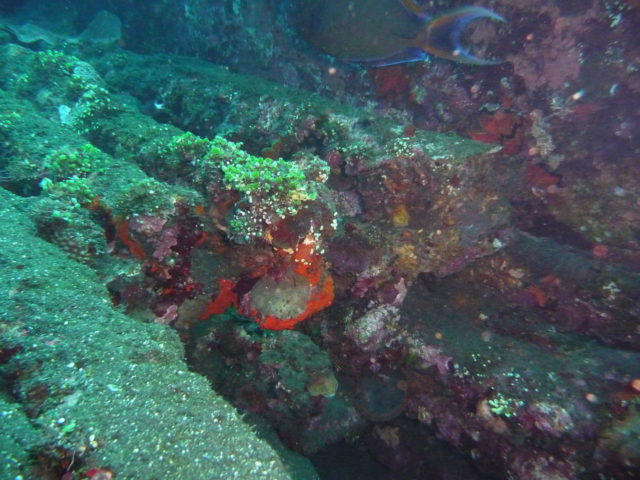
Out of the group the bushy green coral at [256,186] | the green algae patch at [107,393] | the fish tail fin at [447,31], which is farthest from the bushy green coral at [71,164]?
the fish tail fin at [447,31]

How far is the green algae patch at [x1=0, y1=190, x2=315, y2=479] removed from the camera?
1.87 m

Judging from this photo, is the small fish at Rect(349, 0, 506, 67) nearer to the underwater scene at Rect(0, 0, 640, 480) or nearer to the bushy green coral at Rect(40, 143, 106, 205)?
the underwater scene at Rect(0, 0, 640, 480)

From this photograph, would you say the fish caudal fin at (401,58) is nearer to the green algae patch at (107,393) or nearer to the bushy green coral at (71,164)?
the bushy green coral at (71,164)

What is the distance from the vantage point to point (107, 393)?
7.02ft

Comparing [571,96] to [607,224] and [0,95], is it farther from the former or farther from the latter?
[0,95]

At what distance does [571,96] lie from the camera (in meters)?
5.79

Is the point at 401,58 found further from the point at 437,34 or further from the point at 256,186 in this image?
the point at 256,186

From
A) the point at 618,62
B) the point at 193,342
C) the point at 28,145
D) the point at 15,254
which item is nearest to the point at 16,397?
the point at 15,254

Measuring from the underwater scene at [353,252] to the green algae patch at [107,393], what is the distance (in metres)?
0.02

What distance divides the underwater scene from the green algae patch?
17 millimetres

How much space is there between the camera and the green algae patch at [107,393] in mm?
1874

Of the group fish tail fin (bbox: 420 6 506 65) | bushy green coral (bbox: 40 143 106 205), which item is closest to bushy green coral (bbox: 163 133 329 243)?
bushy green coral (bbox: 40 143 106 205)

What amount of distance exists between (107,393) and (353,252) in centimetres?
344

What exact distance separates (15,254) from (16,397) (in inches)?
Result: 59.8
